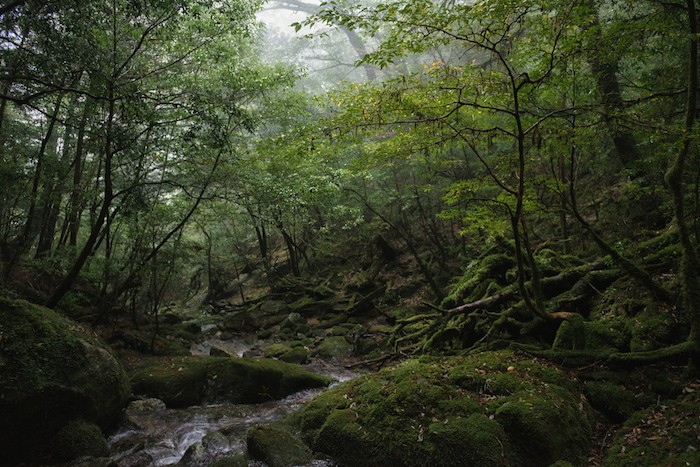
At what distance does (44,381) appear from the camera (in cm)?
537

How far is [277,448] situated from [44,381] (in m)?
3.37

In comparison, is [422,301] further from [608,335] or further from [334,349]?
[334,349]

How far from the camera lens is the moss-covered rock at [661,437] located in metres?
3.81

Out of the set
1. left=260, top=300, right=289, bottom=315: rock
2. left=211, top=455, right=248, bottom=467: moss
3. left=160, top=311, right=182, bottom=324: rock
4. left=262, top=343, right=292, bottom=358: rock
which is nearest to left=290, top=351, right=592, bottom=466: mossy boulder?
left=211, top=455, right=248, bottom=467: moss

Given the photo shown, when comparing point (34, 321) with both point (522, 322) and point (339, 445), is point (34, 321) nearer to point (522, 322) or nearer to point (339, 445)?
point (339, 445)

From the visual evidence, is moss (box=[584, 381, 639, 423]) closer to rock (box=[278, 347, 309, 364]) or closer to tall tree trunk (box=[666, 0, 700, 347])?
tall tree trunk (box=[666, 0, 700, 347])

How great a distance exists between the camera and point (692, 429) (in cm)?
402

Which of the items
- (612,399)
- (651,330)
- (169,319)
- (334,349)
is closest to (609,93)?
(651,330)

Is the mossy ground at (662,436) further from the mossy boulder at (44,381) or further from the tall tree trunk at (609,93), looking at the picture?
the mossy boulder at (44,381)

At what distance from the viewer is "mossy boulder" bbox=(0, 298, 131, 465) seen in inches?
199

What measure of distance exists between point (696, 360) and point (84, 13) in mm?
11291

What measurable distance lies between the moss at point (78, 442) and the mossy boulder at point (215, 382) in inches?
80.0

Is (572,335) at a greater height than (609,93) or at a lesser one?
lesser

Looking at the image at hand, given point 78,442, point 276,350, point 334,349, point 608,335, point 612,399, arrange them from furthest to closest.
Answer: point 276,350 → point 334,349 → point 608,335 → point 78,442 → point 612,399
